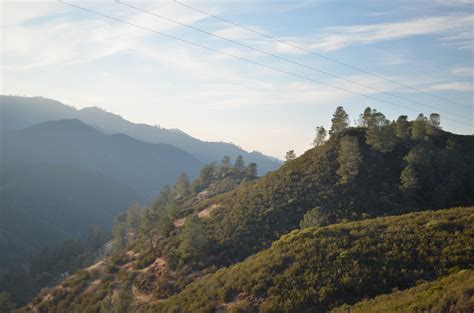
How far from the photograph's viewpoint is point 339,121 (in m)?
73.0

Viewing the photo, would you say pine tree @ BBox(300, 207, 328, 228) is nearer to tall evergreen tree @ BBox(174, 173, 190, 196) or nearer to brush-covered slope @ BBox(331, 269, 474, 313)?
brush-covered slope @ BBox(331, 269, 474, 313)

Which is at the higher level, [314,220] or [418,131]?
[418,131]

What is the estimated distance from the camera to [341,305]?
74.3ft

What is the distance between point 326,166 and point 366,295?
4065cm

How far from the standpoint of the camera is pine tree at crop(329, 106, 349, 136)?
72762 mm

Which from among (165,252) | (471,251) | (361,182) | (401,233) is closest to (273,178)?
(361,182)

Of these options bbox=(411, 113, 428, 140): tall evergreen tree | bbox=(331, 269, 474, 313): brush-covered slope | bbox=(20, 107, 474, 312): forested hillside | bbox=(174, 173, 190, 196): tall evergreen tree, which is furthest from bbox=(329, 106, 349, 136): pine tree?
bbox=(174, 173, 190, 196): tall evergreen tree

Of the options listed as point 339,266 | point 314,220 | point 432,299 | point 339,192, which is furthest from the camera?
point 339,192

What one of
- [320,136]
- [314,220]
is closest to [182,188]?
[320,136]

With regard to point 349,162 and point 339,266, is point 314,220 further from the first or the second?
point 339,266

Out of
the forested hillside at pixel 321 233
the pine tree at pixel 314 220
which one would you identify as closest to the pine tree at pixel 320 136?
the forested hillside at pixel 321 233

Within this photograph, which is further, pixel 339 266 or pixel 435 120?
pixel 435 120

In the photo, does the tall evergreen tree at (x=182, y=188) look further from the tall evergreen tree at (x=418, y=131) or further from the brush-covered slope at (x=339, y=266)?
the brush-covered slope at (x=339, y=266)

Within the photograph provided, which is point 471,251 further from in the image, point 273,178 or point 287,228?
point 273,178
